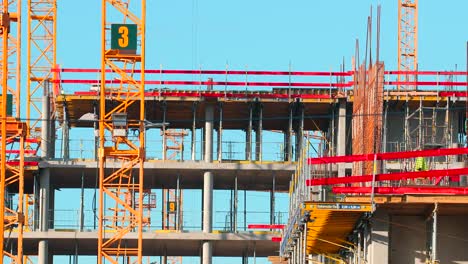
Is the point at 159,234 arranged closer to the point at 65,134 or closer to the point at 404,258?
the point at 65,134

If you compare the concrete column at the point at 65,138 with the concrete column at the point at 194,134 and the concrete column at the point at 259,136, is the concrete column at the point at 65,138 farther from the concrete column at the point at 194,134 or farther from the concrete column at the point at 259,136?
the concrete column at the point at 259,136

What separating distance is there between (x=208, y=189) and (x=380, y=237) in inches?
2595

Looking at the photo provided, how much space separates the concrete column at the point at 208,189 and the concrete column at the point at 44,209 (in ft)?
35.1

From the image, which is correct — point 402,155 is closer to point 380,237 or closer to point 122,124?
point 380,237

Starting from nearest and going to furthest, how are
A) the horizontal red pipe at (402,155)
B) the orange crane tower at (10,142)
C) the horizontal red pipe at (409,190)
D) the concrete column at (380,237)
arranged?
the horizontal red pipe at (409,190) → the horizontal red pipe at (402,155) → the concrete column at (380,237) → the orange crane tower at (10,142)

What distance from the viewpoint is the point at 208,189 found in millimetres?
124688

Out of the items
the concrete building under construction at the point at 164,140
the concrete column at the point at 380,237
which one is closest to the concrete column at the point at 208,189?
the concrete building under construction at the point at 164,140

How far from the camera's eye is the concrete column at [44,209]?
122 m

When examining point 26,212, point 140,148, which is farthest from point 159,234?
point 26,212

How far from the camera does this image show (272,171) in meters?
126

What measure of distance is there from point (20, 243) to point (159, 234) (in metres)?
11.3

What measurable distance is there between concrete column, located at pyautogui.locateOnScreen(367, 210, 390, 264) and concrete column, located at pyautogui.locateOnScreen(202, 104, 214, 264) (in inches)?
2527

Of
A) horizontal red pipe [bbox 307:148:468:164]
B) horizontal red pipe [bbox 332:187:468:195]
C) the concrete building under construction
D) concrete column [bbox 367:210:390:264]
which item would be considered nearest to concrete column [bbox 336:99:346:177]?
the concrete building under construction

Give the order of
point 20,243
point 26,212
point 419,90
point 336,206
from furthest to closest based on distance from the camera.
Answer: point 26,212, point 419,90, point 20,243, point 336,206
